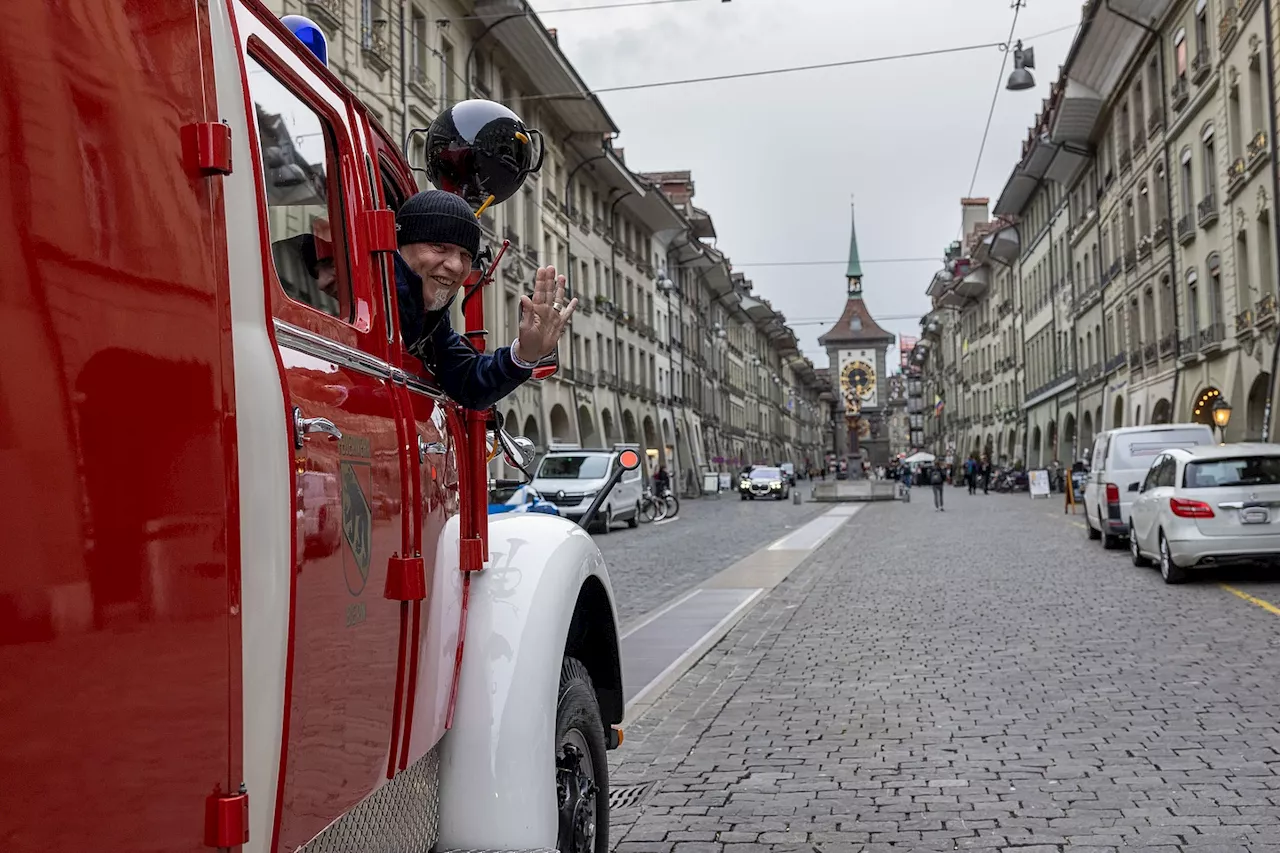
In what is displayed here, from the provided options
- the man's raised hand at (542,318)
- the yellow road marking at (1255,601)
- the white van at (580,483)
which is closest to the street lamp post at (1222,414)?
the white van at (580,483)

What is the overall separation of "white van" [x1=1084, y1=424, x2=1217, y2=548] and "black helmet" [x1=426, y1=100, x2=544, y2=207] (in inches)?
670

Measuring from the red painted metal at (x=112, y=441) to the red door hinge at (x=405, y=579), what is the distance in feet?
2.27

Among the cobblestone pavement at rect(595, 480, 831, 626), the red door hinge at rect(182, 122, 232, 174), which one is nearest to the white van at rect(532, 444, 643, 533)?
the cobblestone pavement at rect(595, 480, 831, 626)

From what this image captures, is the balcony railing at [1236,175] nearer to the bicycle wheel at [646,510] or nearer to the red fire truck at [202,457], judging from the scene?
the bicycle wheel at [646,510]

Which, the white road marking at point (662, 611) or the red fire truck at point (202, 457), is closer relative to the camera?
the red fire truck at point (202, 457)

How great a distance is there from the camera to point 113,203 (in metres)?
1.64

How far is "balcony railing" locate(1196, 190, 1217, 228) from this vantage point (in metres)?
31.4

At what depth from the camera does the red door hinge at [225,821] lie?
1.76 m

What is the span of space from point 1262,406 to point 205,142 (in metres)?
30.5

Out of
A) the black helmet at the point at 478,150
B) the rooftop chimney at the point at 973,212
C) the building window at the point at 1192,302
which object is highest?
the rooftop chimney at the point at 973,212

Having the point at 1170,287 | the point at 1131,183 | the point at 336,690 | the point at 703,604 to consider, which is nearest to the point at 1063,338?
the point at 1131,183

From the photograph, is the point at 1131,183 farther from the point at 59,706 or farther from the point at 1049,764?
the point at 59,706

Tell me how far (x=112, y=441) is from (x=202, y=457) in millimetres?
152

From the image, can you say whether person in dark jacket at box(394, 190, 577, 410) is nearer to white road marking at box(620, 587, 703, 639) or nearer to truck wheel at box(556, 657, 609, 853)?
truck wheel at box(556, 657, 609, 853)
